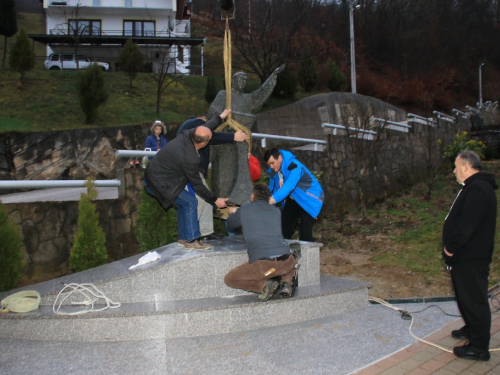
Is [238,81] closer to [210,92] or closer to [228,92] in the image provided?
[228,92]

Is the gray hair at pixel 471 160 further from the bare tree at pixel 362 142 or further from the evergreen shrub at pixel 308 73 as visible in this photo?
the evergreen shrub at pixel 308 73

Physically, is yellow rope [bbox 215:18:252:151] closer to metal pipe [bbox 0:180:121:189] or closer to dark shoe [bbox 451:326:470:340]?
metal pipe [bbox 0:180:121:189]

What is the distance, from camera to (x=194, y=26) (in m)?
41.5

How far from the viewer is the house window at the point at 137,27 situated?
31859mm

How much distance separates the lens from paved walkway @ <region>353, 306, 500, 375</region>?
365 cm

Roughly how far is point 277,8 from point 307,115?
8.11m

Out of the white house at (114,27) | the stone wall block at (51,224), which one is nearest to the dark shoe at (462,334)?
the stone wall block at (51,224)

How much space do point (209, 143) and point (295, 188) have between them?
1144 millimetres

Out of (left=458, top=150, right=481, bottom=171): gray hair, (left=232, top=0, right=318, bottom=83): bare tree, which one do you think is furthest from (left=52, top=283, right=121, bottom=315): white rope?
(left=232, top=0, right=318, bottom=83): bare tree

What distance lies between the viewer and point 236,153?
6.12 m

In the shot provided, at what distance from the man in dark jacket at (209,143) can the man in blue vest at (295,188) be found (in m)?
0.48

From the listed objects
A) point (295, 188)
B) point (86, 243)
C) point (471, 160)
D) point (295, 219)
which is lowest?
point (86, 243)

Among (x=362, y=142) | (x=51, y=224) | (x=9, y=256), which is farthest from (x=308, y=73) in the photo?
(x=9, y=256)

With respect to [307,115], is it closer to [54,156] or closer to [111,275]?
[54,156]
